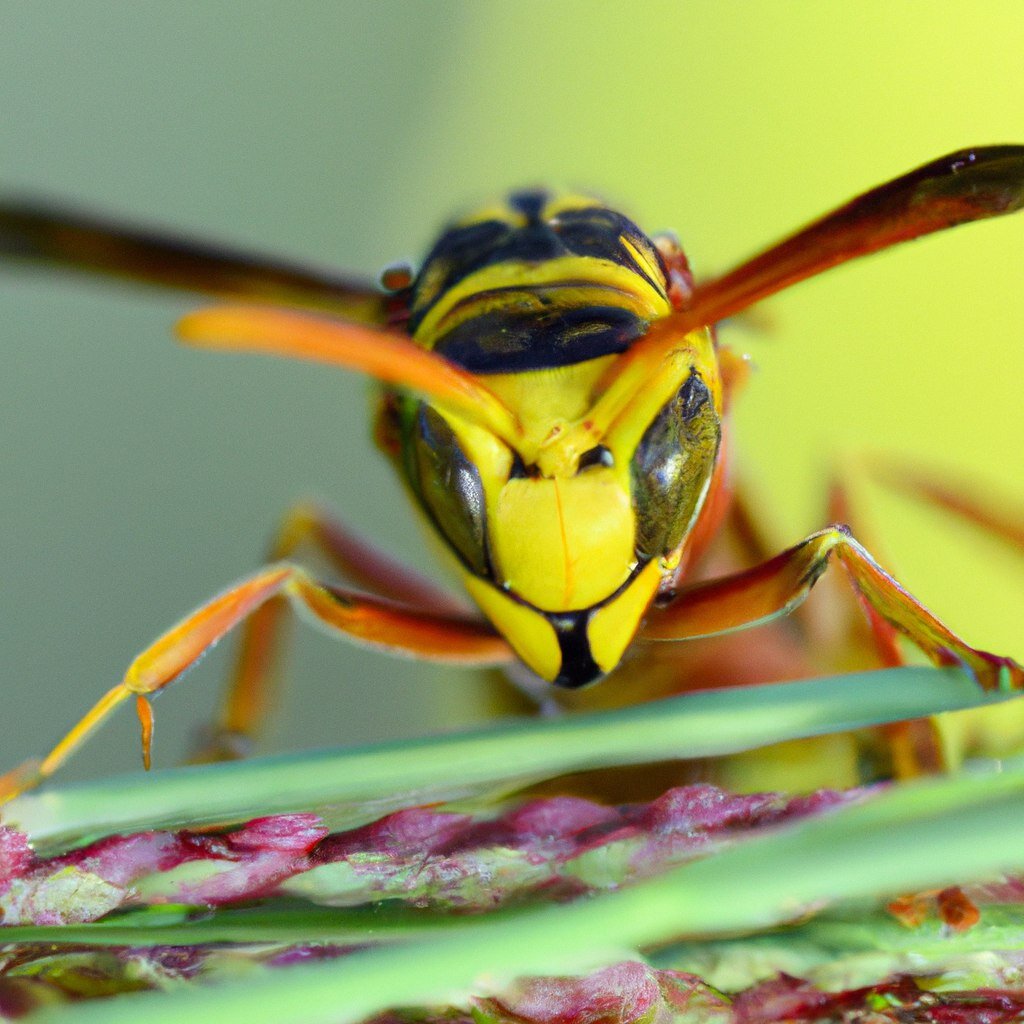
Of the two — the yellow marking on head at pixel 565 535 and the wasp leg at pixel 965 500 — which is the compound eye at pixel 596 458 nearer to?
the yellow marking on head at pixel 565 535

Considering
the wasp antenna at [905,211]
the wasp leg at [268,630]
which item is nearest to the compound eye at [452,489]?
the wasp antenna at [905,211]

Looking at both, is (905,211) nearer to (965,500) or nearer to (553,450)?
(553,450)

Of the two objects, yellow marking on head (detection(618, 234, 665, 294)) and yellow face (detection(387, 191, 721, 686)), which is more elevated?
yellow marking on head (detection(618, 234, 665, 294))

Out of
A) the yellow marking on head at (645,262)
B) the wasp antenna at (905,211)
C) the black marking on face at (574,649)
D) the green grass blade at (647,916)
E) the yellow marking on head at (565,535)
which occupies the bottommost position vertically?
the green grass blade at (647,916)

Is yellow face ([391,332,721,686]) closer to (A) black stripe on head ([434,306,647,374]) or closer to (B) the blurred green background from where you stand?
(A) black stripe on head ([434,306,647,374])

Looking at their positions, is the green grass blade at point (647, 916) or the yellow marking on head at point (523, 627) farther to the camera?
the yellow marking on head at point (523, 627)

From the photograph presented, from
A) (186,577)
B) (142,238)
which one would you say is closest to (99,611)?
(186,577)

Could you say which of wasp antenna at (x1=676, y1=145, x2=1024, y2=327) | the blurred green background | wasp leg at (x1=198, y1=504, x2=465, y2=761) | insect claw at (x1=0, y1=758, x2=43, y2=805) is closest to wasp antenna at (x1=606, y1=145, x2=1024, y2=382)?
wasp antenna at (x1=676, y1=145, x2=1024, y2=327)
